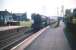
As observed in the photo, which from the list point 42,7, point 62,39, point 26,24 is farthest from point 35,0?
point 62,39

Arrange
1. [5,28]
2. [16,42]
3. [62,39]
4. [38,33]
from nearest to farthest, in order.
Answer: [5,28], [16,42], [62,39], [38,33]

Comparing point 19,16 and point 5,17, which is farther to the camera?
point 19,16

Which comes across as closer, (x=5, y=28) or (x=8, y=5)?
(x=5, y=28)

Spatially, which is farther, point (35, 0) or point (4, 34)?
point (35, 0)

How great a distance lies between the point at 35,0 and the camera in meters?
2.83

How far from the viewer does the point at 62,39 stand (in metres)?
3.19

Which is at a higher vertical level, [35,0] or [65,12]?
[35,0]

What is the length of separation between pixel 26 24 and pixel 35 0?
451mm

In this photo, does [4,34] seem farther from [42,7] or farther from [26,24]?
[42,7]

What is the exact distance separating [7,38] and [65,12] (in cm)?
114

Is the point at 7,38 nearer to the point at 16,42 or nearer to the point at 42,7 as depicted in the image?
the point at 16,42

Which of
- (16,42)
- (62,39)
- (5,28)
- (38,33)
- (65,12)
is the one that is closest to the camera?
(5,28)

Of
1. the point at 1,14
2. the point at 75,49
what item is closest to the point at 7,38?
the point at 1,14

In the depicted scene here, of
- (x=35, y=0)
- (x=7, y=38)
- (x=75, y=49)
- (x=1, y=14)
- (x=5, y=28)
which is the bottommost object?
(x=75, y=49)
